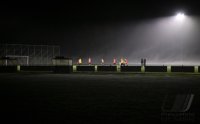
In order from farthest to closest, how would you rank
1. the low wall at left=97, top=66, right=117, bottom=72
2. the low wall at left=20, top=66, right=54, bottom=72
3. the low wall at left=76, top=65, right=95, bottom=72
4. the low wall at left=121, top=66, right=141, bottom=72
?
1. the low wall at left=20, top=66, right=54, bottom=72
2. the low wall at left=76, top=65, right=95, bottom=72
3. the low wall at left=97, top=66, right=117, bottom=72
4. the low wall at left=121, top=66, right=141, bottom=72

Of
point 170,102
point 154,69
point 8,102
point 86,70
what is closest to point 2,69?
point 86,70

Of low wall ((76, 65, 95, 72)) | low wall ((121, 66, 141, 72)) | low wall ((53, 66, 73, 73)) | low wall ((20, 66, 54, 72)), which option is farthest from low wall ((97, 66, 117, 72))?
low wall ((20, 66, 54, 72))

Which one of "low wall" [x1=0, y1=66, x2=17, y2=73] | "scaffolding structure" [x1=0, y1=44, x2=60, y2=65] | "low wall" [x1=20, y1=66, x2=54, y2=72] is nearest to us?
"low wall" [x1=0, y1=66, x2=17, y2=73]

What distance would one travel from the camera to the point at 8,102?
33.5 feet

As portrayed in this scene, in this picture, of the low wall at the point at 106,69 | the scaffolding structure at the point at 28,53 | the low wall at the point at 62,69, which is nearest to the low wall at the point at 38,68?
the low wall at the point at 62,69

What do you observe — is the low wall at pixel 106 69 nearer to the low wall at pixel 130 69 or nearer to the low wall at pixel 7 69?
the low wall at pixel 130 69

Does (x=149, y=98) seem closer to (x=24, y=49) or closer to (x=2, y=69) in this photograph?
(x=2, y=69)

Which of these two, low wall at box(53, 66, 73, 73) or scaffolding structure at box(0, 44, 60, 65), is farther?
scaffolding structure at box(0, 44, 60, 65)

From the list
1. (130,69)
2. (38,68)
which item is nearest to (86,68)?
(130,69)

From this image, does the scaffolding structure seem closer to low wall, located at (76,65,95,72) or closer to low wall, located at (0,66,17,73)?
low wall, located at (0,66,17,73)

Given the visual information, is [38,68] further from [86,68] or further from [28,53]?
[28,53]

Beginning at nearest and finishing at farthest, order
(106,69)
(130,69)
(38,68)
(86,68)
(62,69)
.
Result: 1. (62,69)
2. (130,69)
3. (106,69)
4. (86,68)
5. (38,68)

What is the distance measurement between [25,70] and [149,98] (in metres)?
29.7

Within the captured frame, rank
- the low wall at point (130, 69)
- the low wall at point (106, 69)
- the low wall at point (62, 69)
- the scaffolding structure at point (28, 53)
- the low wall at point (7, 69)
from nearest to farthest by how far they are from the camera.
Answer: the low wall at point (62, 69) → the low wall at point (7, 69) → the low wall at point (130, 69) → the low wall at point (106, 69) → the scaffolding structure at point (28, 53)
